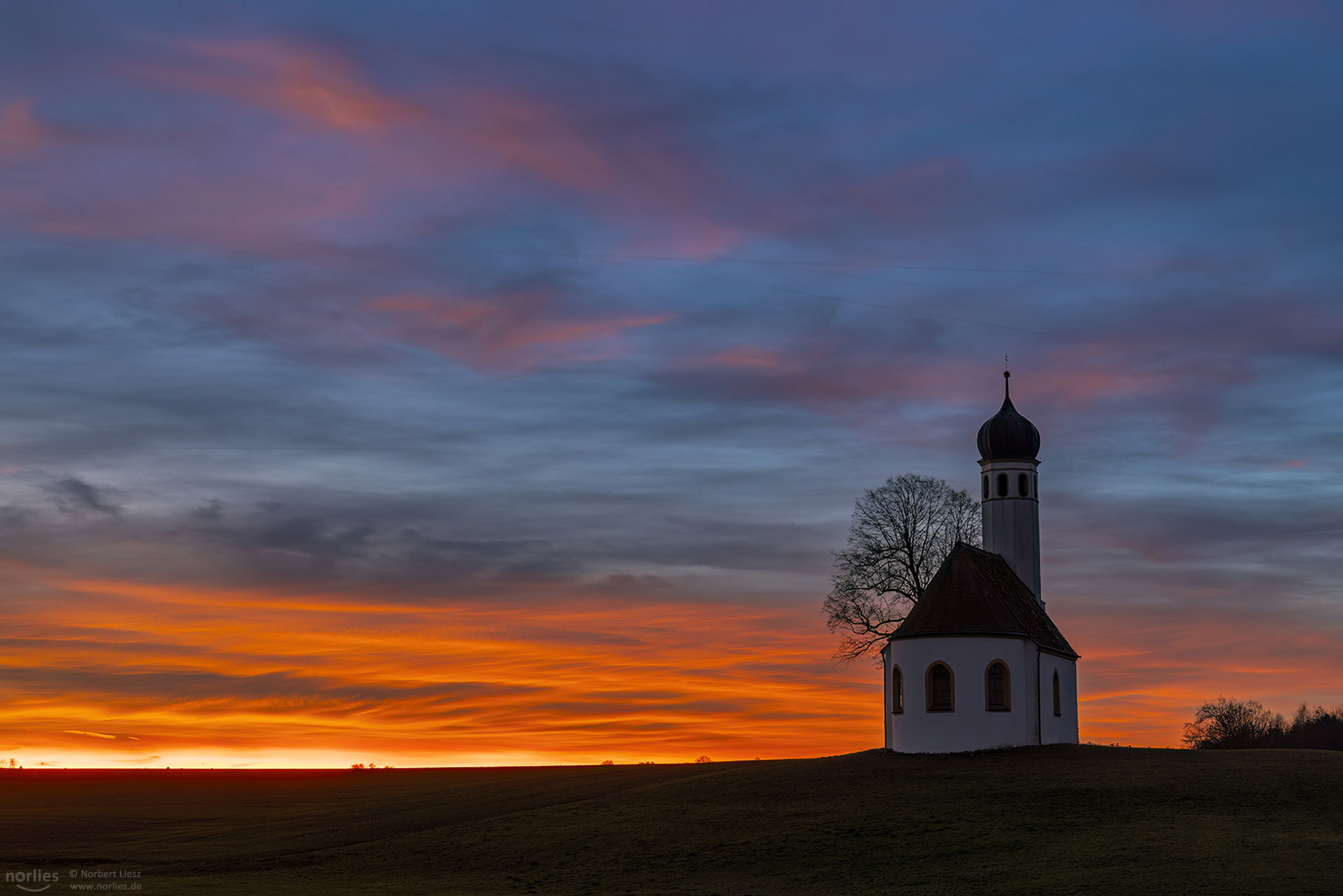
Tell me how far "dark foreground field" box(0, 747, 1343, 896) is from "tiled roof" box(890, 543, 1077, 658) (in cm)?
517

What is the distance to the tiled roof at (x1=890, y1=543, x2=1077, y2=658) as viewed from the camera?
166ft

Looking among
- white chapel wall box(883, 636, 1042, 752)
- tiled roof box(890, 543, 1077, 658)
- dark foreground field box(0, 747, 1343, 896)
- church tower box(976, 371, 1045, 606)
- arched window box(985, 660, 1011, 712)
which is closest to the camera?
dark foreground field box(0, 747, 1343, 896)

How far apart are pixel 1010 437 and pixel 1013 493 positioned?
2880mm

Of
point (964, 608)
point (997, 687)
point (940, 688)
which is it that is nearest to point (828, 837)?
point (940, 688)

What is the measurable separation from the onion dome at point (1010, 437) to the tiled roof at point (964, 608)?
9427 millimetres

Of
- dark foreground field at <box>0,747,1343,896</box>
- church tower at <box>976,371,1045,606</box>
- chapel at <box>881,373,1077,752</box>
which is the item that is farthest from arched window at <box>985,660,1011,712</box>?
church tower at <box>976,371,1045,606</box>

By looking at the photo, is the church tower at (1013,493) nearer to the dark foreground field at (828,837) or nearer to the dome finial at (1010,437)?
the dome finial at (1010,437)

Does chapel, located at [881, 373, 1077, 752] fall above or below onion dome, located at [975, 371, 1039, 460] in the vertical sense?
below

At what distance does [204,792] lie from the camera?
3479 inches

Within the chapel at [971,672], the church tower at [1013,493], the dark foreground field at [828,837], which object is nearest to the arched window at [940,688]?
the chapel at [971,672]

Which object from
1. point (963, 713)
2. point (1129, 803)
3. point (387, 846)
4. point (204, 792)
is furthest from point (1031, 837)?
point (204, 792)

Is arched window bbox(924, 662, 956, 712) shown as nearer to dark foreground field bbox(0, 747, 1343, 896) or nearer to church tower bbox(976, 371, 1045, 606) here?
dark foreground field bbox(0, 747, 1343, 896)

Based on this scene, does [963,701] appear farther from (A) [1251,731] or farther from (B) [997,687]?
(A) [1251,731]

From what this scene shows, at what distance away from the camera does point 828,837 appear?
35.8 m
